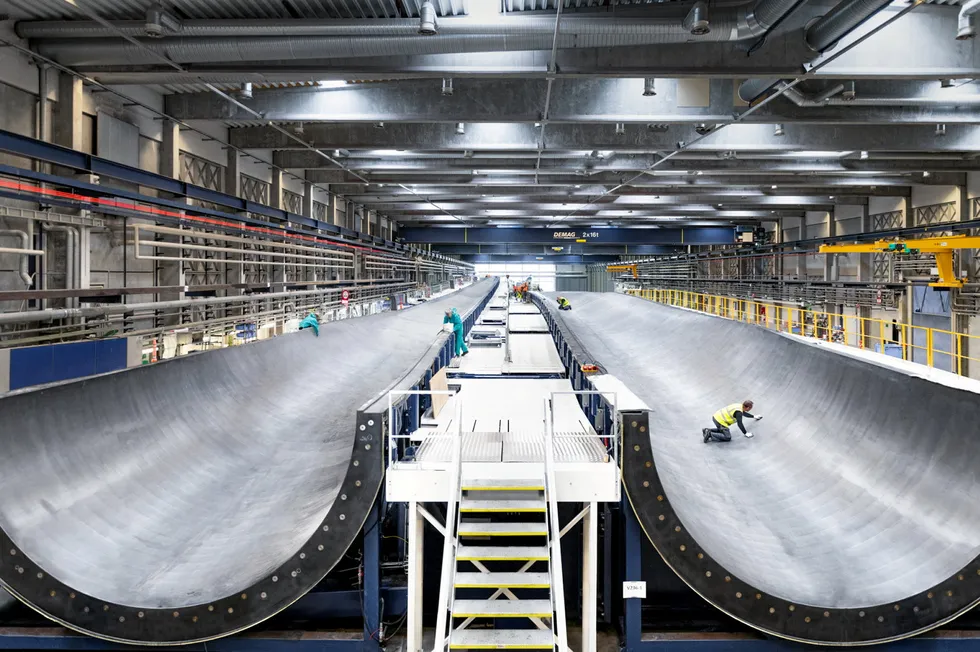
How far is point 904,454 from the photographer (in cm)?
655

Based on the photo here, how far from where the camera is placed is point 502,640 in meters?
4.27

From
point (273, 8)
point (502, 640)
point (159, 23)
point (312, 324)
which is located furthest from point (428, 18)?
point (312, 324)

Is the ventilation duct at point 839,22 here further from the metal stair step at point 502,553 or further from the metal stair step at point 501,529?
the metal stair step at point 502,553

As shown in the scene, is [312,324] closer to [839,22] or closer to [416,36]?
[416,36]

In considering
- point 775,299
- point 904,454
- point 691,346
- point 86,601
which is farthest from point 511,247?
point 86,601

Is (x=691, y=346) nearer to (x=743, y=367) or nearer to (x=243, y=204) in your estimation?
(x=743, y=367)

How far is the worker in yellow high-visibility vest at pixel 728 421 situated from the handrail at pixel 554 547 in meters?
5.08

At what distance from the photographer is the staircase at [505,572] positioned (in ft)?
14.1

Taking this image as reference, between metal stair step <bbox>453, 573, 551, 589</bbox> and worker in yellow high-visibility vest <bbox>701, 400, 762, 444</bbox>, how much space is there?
5599mm

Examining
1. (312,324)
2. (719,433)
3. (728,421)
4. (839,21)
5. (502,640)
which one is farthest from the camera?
(312,324)

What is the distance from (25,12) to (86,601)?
6.94m

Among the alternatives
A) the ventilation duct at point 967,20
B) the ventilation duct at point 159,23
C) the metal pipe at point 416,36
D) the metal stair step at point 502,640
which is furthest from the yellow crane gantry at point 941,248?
the ventilation duct at point 159,23

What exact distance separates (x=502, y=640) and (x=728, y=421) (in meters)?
6.06

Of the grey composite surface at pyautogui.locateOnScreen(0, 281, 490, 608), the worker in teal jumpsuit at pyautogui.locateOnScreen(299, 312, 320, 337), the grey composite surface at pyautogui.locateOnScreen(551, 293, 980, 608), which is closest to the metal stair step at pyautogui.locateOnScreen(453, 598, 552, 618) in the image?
the grey composite surface at pyautogui.locateOnScreen(551, 293, 980, 608)
